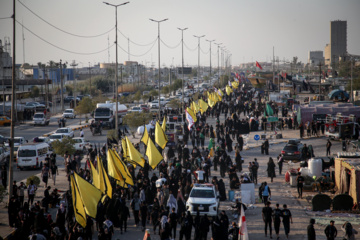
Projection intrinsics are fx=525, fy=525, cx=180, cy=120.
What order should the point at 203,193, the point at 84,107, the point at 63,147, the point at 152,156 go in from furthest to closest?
the point at 84,107 → the point at 63,147 → the point at 152,156 → the point at 203,193

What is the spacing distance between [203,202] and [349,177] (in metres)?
6.27

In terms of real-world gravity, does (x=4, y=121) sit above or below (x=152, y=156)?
above

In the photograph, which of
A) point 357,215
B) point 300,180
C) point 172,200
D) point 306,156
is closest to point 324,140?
point 306,156

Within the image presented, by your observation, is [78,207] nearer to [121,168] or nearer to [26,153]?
[121,168]

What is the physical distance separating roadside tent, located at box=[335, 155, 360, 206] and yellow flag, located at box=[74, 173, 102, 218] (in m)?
9.27

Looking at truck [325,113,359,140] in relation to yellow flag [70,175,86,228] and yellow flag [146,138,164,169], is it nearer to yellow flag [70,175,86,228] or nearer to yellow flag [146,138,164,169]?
yellow flag [146,138,164,169]

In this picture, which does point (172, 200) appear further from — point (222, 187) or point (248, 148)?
point (248, 148)

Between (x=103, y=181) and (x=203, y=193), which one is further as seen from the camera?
(x=203, y=193)

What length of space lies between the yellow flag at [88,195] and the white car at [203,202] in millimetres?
3638

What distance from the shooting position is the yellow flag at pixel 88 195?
15.0 metres

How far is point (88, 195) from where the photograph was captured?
1516 centimetres

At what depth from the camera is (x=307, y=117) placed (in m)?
38.8

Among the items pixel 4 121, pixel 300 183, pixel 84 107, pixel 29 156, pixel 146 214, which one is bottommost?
pixel 146 214

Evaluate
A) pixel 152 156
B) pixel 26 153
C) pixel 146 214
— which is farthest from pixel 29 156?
pixel 146 214
